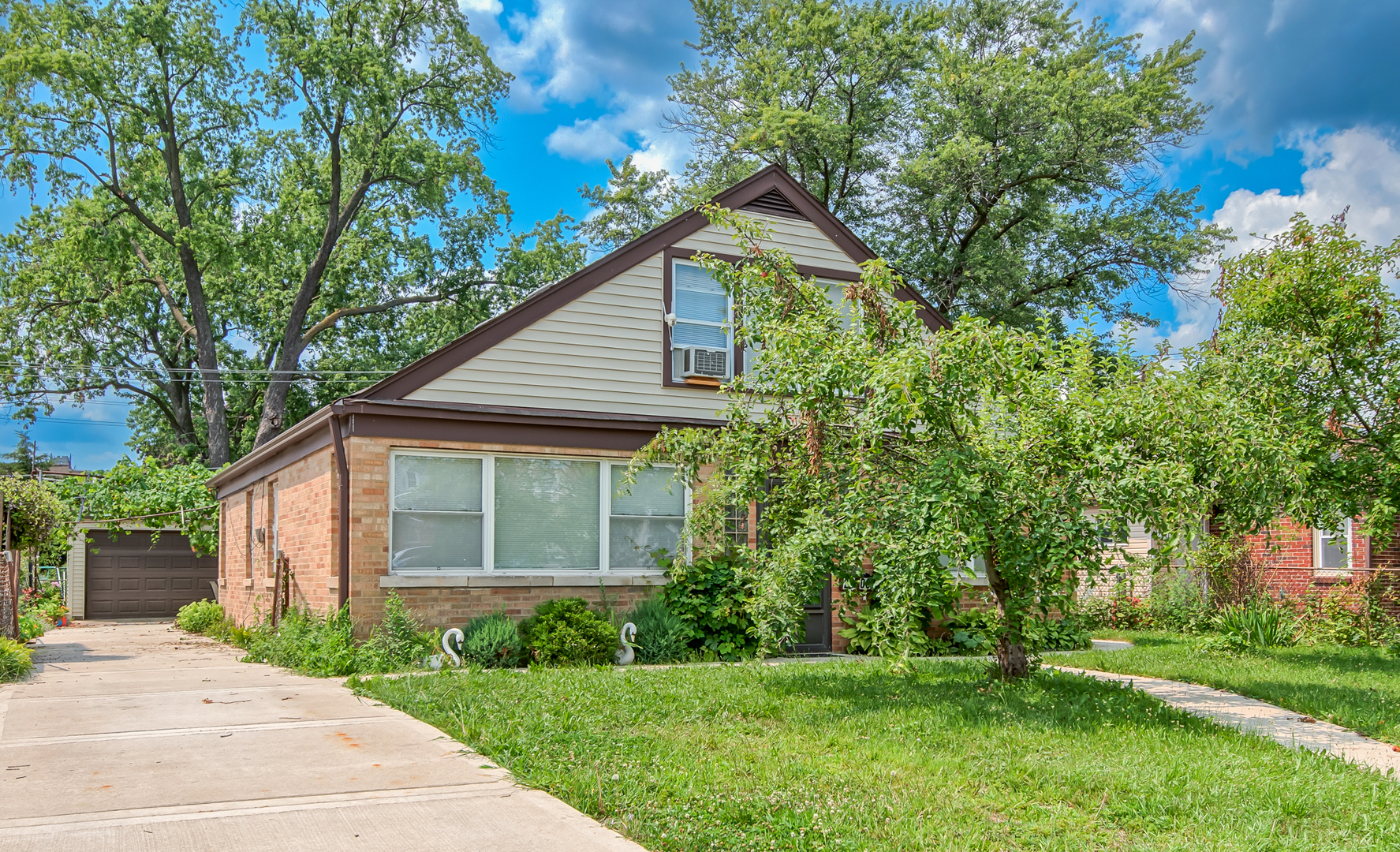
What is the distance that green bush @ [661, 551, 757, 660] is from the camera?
12.9 meters

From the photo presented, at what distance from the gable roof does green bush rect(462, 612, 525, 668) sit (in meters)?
2.89

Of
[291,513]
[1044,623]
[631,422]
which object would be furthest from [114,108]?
[1044,623]

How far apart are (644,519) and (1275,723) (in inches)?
294

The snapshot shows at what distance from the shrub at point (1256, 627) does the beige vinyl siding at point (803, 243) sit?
742cm

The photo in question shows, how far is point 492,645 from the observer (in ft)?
38.5

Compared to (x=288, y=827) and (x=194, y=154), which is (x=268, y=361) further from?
(x=288, y=827)

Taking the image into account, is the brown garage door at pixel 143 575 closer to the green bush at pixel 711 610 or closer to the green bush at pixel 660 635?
the green bush at pixel 660 635

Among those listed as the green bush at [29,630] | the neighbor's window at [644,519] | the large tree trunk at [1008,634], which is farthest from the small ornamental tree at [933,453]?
the green bush at [29,630]

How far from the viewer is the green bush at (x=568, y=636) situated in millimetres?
11742

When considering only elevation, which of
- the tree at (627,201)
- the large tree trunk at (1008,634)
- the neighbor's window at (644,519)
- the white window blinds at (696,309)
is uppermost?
the tree at (627,201)

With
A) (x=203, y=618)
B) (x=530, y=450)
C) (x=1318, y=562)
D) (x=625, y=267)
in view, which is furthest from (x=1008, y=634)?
(x=203, y=618)

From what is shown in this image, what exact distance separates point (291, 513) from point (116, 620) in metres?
14.9

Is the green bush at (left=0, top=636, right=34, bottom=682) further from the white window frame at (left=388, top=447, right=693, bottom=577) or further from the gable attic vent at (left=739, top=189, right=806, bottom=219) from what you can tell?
the gable attic vent at (left=739, top=189, right=806, bottom=219)

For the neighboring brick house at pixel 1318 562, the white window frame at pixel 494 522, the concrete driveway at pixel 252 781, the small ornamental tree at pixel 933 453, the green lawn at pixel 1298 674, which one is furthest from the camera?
the neighboring brick house at pixel 1318 562
